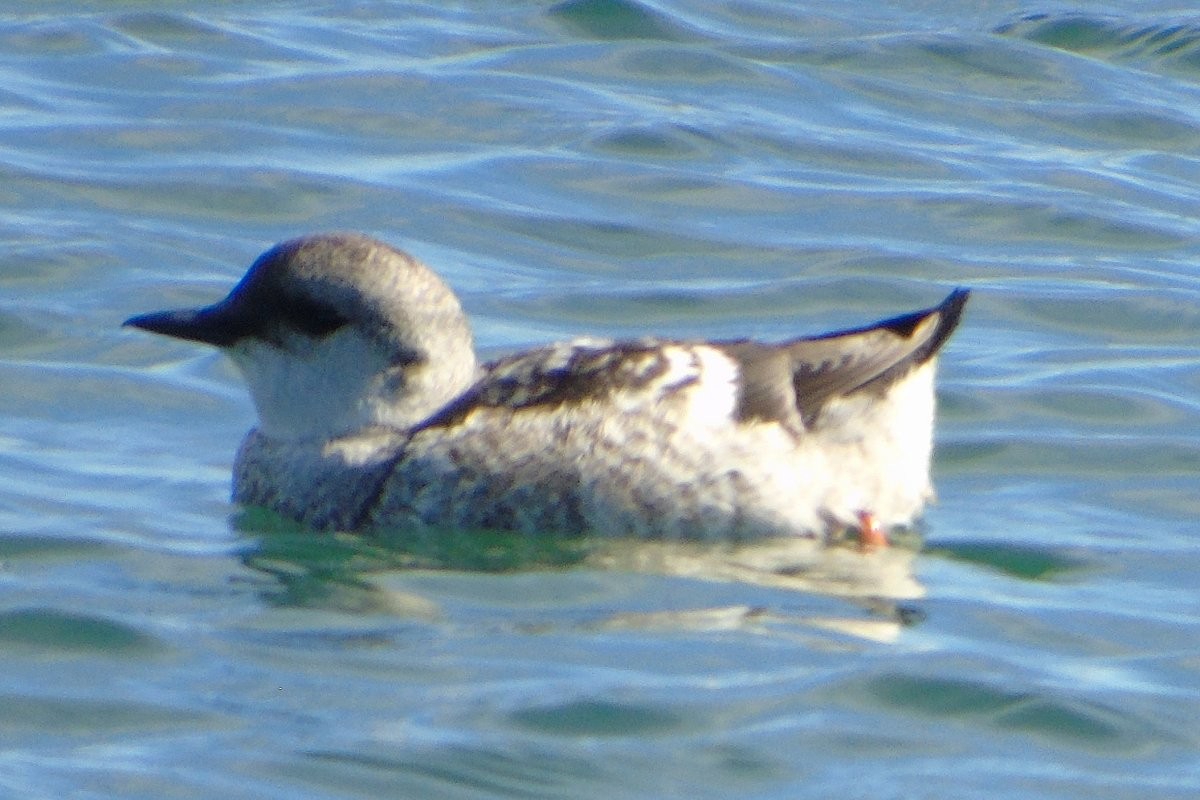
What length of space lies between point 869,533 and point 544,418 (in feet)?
3.91

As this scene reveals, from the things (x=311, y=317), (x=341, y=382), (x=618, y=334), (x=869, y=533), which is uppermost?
(x=311, y=317)

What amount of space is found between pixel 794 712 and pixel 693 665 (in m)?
0.44

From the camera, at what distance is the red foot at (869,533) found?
28.6ft

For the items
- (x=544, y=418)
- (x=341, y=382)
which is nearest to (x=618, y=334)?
(x=341, y=382)

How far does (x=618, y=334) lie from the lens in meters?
11.5

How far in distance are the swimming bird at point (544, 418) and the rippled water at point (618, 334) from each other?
0.18 metres

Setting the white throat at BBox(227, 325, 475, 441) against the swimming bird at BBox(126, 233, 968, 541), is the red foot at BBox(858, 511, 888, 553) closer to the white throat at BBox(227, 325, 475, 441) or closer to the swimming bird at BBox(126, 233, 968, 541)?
the swimming bird at BBox(126, 233, 968, 541)

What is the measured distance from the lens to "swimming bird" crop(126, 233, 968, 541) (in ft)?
28.0

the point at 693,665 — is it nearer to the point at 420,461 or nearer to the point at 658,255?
the point at 420,461

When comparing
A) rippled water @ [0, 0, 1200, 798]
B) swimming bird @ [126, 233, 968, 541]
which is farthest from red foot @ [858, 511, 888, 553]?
rippled water @ [0, 0, 1200, 798]

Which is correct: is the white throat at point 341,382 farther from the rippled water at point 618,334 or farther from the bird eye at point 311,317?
the rippled water at point 618,334

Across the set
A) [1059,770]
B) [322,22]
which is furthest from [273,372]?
[322,22]

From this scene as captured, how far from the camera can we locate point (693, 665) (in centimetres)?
727

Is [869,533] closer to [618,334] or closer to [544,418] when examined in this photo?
[544,418]
